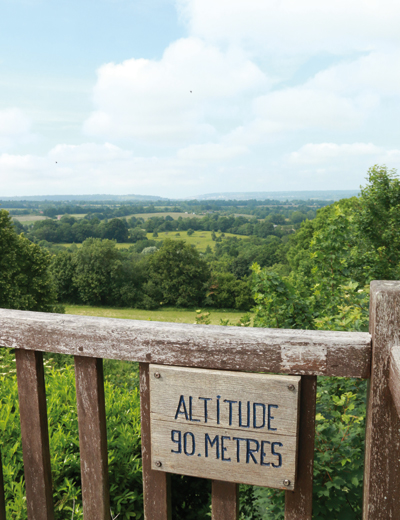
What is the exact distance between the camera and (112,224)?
85.2 meters

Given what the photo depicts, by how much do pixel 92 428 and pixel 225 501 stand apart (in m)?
0.43

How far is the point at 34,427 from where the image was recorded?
4.22 feet

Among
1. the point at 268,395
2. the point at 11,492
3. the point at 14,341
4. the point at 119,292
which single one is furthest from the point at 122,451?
the point at 119,292

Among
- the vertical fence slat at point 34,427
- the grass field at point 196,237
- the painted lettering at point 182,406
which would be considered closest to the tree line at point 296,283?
the vertical fence slat at point 34,427

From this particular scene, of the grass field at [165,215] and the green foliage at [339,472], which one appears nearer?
the green foliage at [339,472]

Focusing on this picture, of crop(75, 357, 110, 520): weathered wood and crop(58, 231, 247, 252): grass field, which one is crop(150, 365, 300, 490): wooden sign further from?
crop(58, 231, 247, 252): grass field

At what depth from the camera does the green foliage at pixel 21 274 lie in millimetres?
21125

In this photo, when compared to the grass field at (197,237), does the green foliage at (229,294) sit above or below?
below

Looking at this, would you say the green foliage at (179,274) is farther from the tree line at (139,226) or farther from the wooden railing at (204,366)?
the wooden railing at (204,366)

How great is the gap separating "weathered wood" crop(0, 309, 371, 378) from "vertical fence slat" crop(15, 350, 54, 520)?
6 cm

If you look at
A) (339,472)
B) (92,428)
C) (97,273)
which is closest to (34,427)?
(92,428)

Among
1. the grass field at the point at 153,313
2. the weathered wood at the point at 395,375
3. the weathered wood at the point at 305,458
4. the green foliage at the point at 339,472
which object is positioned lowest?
the grass field at the point at 153,313

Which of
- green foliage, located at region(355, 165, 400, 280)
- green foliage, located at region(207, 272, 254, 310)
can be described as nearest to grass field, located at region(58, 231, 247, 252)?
green foliage, located at region(207, 272, 254, 310)

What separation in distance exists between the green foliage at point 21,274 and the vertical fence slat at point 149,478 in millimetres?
20405
